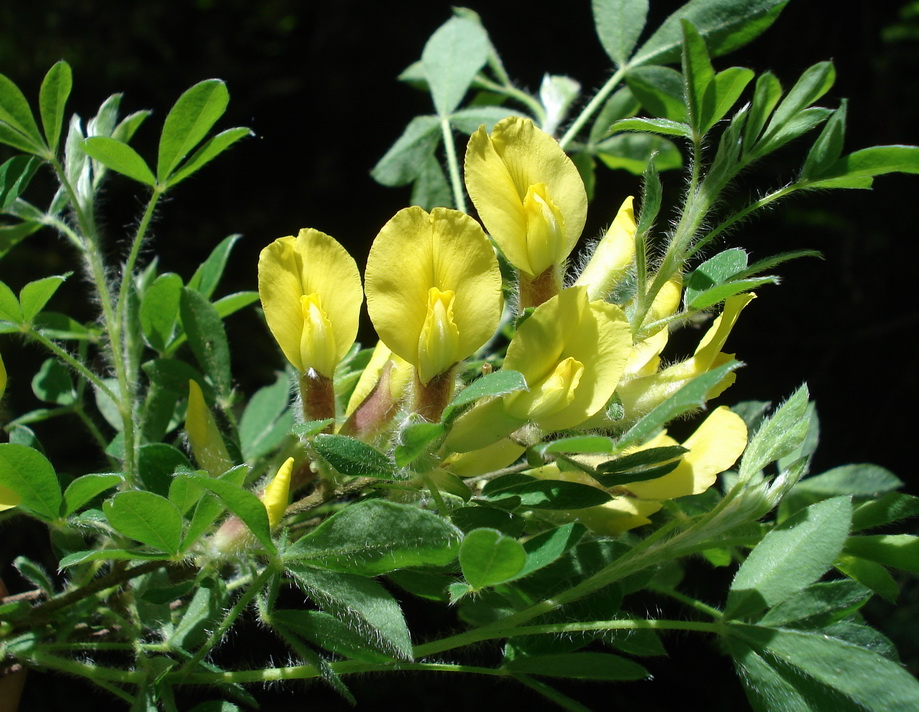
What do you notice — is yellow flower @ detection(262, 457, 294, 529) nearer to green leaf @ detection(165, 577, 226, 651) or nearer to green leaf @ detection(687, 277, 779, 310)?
green leaf @ detection(165, 577, 226, 651)

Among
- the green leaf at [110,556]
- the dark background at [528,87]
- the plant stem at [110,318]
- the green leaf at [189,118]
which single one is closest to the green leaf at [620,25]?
the green leaf at [189,118]

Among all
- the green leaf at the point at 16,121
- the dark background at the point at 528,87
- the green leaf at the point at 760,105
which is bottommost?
the dark background at the point at 528,87

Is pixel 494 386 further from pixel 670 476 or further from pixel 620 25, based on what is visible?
pixel 620 25

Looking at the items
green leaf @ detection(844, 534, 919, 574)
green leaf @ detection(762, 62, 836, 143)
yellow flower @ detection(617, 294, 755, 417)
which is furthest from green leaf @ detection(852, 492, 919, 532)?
green leaf @ detection(762, 62, 836, 143)

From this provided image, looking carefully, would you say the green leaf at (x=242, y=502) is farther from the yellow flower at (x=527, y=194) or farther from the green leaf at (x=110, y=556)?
the yellow flower at (x=527, y=194)

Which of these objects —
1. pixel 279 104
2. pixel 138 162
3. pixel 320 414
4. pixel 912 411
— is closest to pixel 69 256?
pixel 279 104

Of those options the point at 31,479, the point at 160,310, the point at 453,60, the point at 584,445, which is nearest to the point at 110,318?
the point at 160,310
